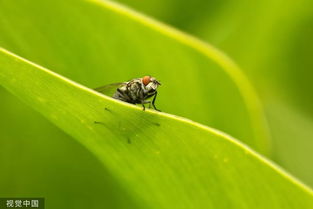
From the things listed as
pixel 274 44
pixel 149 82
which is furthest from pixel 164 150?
pixel 274 44

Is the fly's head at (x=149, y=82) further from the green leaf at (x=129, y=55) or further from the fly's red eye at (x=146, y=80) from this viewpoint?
the green leaf at (x=129, y=55)

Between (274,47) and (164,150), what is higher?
(274,47)

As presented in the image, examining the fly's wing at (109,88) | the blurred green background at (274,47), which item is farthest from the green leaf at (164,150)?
the blurred green background at (274,47)

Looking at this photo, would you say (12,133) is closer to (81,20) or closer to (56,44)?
(56,44)

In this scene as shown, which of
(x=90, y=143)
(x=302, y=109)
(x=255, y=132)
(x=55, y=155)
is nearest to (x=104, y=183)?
(x=55, y=155)

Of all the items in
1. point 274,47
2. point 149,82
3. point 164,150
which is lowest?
point 164,150

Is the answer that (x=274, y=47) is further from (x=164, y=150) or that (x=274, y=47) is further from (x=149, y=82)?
(x=164, y=150)

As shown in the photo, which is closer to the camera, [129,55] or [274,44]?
[129,55]
